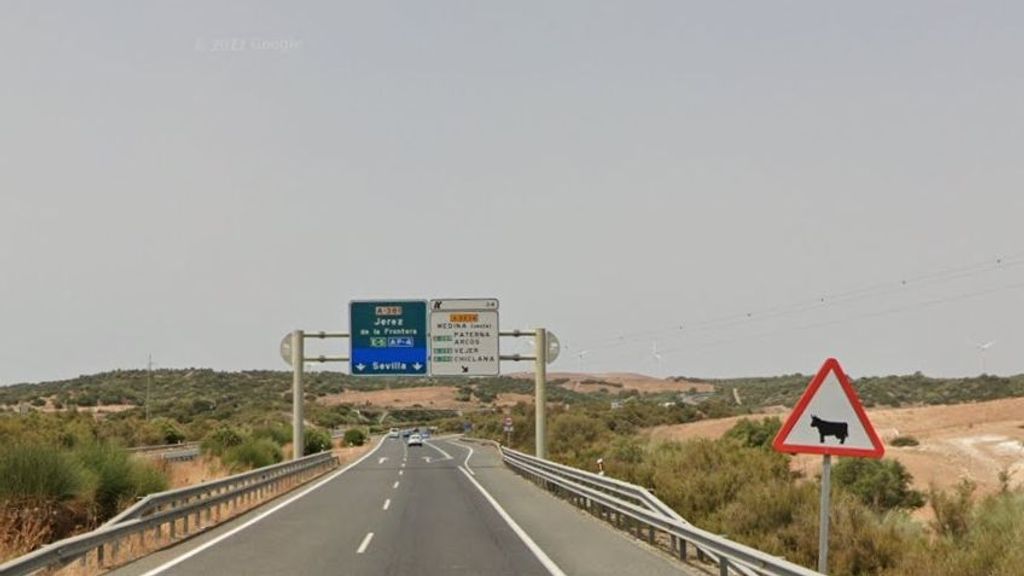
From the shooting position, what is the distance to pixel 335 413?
128 m

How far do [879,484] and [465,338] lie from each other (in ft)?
58.2

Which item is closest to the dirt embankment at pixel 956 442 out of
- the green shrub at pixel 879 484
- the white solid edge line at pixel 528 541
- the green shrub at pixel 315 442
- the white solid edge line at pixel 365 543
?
the green shrub at pixel 879 484

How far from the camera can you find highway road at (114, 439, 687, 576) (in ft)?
44.3

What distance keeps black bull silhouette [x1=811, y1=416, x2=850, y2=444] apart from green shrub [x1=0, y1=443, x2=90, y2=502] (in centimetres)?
1552

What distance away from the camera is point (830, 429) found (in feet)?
30.3

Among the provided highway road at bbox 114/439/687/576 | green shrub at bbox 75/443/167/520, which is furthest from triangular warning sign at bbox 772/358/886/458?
green shrub at bbox 75/443/167/520

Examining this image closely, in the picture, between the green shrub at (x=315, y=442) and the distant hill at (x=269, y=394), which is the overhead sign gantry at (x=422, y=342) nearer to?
the green shrub at (x=315, y=442)

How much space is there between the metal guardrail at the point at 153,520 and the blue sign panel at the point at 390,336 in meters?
10.3

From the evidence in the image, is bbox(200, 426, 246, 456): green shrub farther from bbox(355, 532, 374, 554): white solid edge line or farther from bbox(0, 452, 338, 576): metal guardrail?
bbox(355, 532, 374, 554): white solid edge line

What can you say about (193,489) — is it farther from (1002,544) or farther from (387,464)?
(387,464)

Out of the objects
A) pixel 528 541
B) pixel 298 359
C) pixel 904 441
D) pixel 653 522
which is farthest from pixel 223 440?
pixel 653 522

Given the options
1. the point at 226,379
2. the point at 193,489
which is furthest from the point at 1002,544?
the point at 226,379

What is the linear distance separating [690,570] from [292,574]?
207 inches

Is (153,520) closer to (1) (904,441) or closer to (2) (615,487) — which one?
(2) (615,487)
